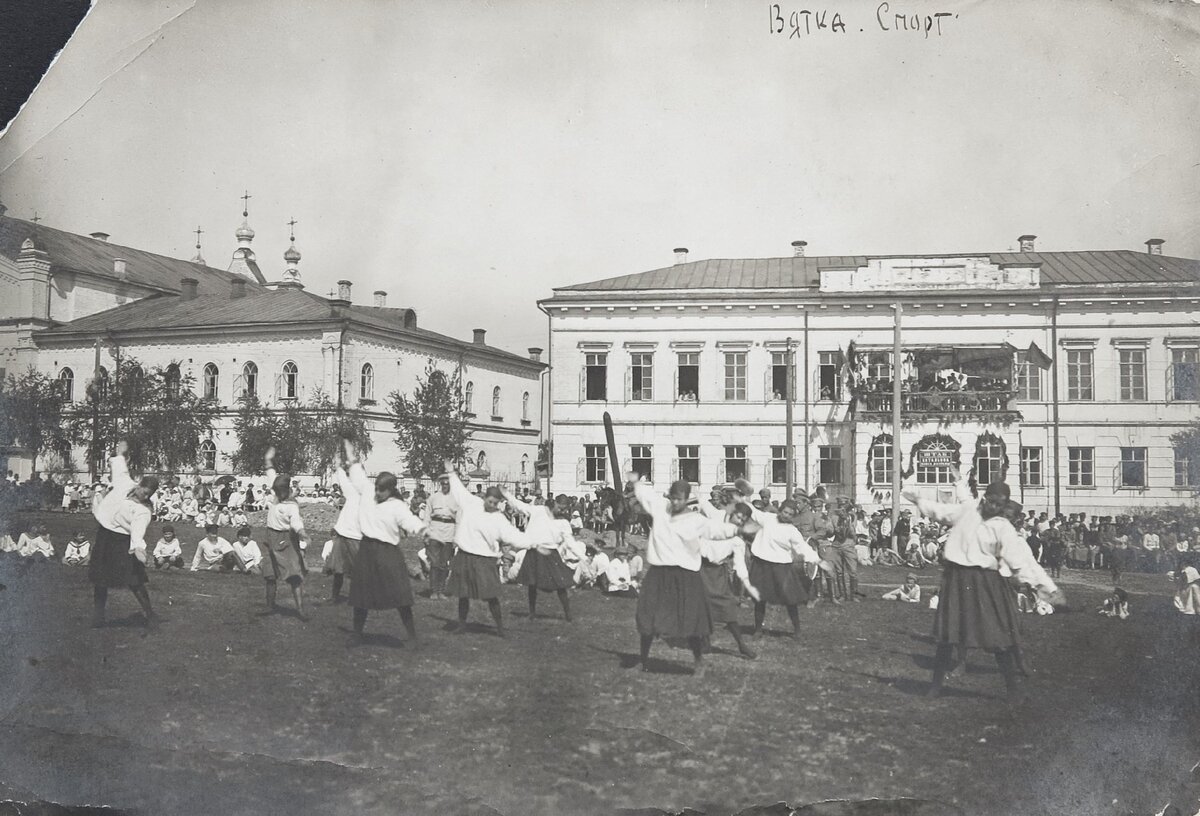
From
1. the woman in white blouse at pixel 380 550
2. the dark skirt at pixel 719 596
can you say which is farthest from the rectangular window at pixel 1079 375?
the woman in white blouse at pixel 380 550

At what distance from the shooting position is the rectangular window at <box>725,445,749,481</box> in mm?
5586

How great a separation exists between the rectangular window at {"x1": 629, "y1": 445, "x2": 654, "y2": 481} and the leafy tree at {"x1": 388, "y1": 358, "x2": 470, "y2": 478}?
1.11 meters

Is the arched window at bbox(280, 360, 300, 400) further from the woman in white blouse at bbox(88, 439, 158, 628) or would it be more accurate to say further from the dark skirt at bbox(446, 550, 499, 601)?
the dark skirt at bbox(446, 550, 499, 601)

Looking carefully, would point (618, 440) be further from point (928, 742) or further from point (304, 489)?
point (928, 742)

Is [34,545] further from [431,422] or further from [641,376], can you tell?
[641,376]

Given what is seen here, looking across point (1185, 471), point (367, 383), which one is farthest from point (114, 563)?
point (1185, 471)

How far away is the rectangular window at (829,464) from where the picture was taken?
5605 mm

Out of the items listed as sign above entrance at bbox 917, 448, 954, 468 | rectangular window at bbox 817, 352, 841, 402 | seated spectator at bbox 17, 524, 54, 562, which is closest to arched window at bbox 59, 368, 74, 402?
seated spectator at bbox 17, 524, 54, 562

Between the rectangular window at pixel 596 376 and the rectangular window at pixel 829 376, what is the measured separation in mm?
1360

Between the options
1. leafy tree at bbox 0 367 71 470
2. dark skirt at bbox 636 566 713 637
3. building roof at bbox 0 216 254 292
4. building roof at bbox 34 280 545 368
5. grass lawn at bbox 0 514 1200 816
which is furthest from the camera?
building roof at bbox 0 216 254 292

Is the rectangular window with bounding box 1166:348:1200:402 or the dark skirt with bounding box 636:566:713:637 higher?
the rectangular window with bounding box 1166:348:1200:402

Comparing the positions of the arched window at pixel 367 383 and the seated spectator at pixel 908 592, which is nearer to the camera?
the seated spectator at pixel 908 592

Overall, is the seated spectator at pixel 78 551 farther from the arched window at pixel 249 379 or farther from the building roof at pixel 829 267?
the building roof at pixel 829 267

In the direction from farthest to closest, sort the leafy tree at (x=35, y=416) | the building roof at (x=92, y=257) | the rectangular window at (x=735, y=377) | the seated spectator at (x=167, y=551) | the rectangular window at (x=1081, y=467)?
the building roof at (x=92, y=257)
the leafy tree at (x=35, y=416)
the seated spectator at (x=167, y=551)
the rectangular window at (x=735, y=377)
the rectangular window at (x=1081, y=467)
